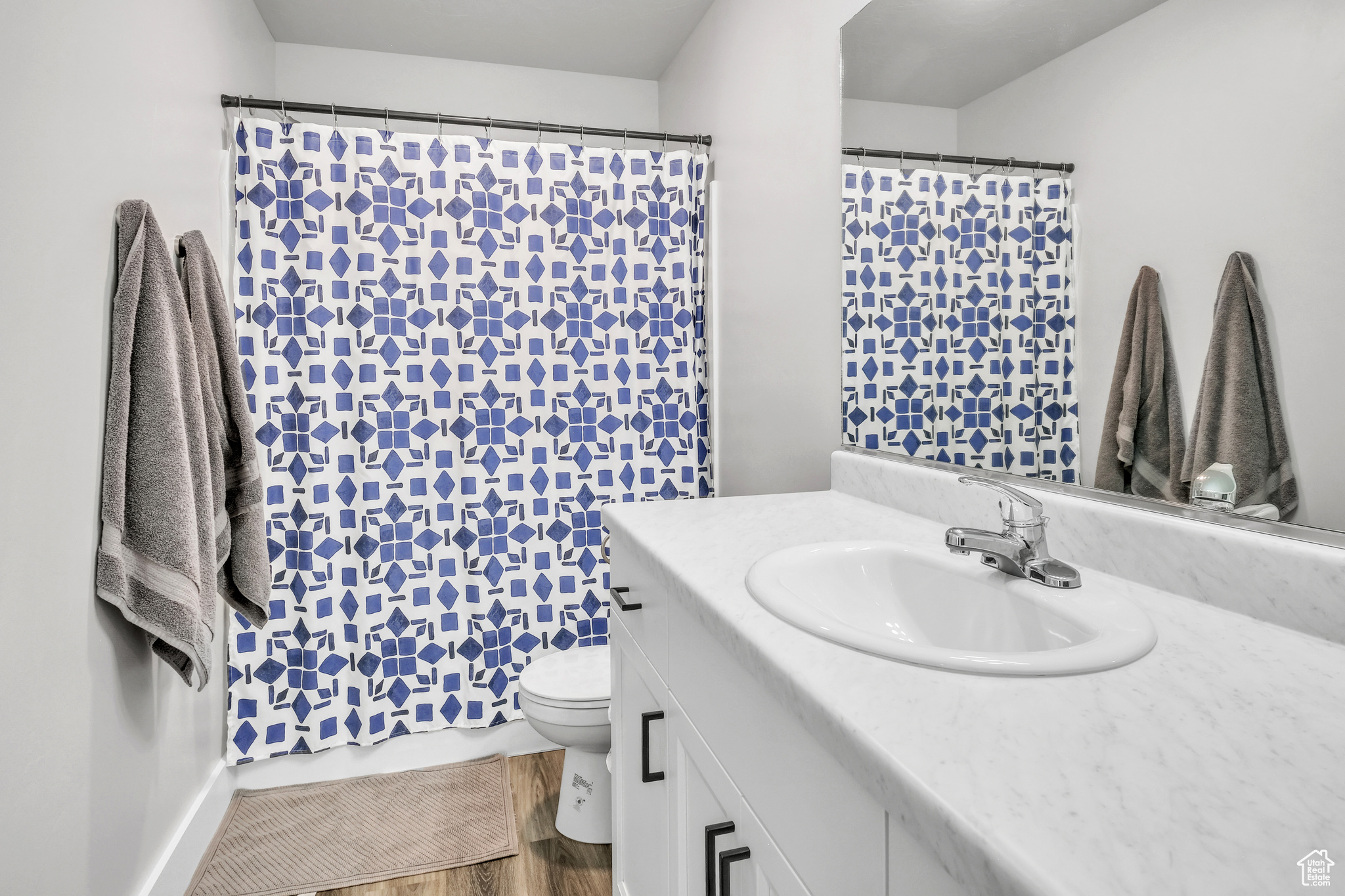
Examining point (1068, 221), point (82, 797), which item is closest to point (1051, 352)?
point (1068, 221)

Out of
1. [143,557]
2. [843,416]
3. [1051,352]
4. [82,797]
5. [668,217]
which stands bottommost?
[82,797]

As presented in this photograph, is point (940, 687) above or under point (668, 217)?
under

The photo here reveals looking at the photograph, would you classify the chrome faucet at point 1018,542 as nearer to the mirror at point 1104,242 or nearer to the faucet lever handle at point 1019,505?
the faucet lever handle at point 1019,505

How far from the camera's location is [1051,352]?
113cm

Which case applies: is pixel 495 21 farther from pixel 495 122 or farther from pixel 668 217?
pixel 668 217

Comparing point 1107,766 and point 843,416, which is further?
point 843,416

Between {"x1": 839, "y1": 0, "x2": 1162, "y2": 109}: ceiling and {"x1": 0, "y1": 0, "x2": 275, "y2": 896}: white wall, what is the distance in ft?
4.80

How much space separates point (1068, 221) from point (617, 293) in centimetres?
147

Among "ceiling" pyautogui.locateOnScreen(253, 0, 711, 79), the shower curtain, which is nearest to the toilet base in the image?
the shower curtain

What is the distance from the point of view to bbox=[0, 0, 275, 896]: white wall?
1047 mm

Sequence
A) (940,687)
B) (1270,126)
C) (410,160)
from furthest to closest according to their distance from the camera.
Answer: (410,160) < (1270,126) < (940,687)

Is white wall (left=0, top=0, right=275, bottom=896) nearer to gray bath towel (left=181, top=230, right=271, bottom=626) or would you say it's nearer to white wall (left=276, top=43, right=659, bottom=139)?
gray bath towel (left=181, top=230, right=271, bottom=626)

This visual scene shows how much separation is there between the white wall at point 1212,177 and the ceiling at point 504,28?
168 centimetres

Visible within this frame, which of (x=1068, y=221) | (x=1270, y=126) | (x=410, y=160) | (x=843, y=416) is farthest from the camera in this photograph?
(x=410, y=160)
